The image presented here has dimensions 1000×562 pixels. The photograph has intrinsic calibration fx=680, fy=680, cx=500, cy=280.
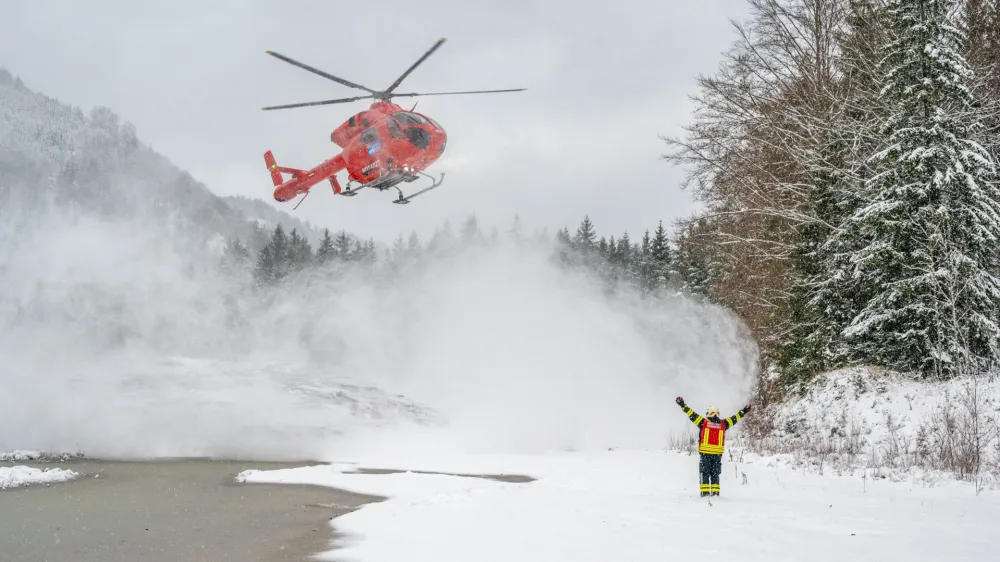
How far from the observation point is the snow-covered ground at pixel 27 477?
46.3 ft

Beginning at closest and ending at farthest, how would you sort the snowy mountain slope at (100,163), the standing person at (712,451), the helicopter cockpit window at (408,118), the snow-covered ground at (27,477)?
the standing person at (712,451)
the snow-covered ground at (27,477)
the helicopter cockpit window at (408,118)
the snowy mountain slope at (100,163)

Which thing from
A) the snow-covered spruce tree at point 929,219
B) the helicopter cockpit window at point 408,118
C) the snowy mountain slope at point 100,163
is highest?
the snowy mountain slope at point 100,163

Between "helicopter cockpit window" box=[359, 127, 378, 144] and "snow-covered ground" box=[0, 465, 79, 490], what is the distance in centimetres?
1040

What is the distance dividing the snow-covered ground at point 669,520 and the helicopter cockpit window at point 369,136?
341 inches

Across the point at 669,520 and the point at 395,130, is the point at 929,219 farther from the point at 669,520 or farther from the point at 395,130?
the point at 395,130

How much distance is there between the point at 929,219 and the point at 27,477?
19613 mm

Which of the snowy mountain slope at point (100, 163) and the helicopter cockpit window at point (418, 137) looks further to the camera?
the snowy mountain slope at point (100, 163)

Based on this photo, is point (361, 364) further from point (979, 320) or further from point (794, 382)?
point (979, 320)

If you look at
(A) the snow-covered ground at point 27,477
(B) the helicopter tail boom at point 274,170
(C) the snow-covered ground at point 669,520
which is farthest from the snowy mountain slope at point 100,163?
(C) the snow-covered ground at point 669,520

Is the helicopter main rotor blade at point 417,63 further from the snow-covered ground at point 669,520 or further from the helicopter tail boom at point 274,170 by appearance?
the snow-covered ground at point 669,520

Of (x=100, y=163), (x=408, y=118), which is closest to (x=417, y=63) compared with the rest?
(x=408, y=118)

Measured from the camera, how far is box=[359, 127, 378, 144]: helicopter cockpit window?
17.2 meters

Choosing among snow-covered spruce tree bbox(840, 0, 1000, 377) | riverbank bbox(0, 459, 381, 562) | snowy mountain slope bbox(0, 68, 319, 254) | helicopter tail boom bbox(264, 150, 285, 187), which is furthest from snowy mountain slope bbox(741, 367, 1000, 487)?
snowy mountain slope bbox(0, 68, 319, 254)

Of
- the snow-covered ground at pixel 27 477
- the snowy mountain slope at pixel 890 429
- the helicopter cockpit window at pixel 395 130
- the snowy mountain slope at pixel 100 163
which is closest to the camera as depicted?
the snowy mountain slope at pixel 890 429
